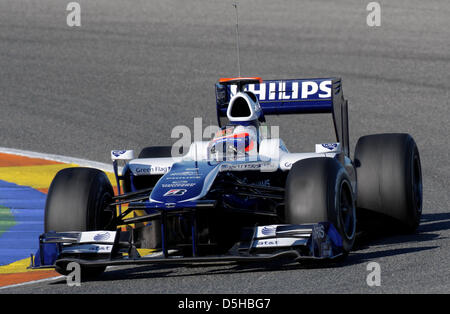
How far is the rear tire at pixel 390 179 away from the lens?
28.4 ft

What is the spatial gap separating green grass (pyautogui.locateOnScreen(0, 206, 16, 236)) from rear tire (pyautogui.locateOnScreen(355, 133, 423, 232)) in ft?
11.3

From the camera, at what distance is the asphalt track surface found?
23.1 feet

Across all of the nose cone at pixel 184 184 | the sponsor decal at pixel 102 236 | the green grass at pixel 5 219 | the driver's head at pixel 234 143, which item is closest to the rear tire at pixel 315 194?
the nose cone at pixel 184 184

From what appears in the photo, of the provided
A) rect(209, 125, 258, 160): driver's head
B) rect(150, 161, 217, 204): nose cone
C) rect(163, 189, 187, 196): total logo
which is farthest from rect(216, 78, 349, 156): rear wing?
rect(163, 189, 187, 196): total logo

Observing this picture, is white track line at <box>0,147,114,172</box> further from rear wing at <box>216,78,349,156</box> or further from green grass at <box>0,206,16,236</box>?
rear wing at <box>216,78,349,156</box>

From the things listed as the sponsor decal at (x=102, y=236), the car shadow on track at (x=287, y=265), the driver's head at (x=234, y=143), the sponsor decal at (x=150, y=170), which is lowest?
the car shadow on track at (x=287, y=265)

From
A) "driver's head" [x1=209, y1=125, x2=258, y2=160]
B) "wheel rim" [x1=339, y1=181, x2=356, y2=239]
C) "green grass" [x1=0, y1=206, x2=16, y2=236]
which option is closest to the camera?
"wheel rim" [x1=339, y1=181, x2=356, y2=239]

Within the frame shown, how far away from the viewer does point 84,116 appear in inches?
608

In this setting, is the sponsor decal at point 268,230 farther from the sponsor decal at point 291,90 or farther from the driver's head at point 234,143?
the sponsor decal at point 291,90

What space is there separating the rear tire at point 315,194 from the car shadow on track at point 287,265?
0.27 meters

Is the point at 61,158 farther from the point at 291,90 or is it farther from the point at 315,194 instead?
the point at 315,194

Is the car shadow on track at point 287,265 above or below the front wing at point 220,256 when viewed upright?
below

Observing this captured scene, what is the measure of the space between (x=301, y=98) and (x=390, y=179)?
4.18 ft

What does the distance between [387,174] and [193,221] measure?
238 cm
